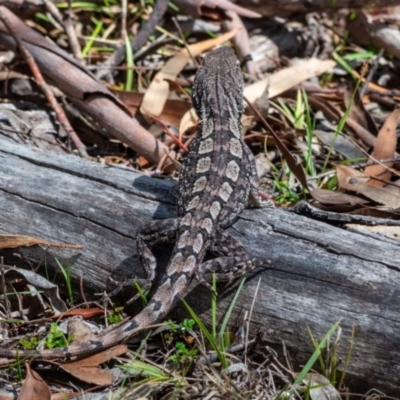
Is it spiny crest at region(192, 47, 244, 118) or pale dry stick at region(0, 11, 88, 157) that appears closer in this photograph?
spiny crest at region(192, 47, 244, 118)

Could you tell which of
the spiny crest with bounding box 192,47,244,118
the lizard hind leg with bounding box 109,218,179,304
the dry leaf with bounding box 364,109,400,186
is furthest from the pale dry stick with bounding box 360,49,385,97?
the lizard hind leg with bounding box 109,218,179,304

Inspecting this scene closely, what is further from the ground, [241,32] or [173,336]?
[241,32]

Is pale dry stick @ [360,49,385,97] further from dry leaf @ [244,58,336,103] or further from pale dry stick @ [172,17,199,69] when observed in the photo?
pale dry stick @ [172,17,199,69]


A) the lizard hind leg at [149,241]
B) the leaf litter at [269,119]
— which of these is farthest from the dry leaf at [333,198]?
the lizard hind leg at [149,241]

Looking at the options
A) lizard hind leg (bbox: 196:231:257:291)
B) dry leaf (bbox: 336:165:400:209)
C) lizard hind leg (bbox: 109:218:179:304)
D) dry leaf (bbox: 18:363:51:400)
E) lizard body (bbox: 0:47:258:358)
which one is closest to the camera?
dry leaf (bbox: 18:363:51:400)

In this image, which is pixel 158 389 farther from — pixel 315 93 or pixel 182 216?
pixel 315 93

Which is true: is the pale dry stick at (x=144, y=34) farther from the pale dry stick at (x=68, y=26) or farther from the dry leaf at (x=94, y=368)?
the dry leaf at (x=94, y=368)

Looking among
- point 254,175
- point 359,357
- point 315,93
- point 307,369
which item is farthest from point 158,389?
point 315,93
